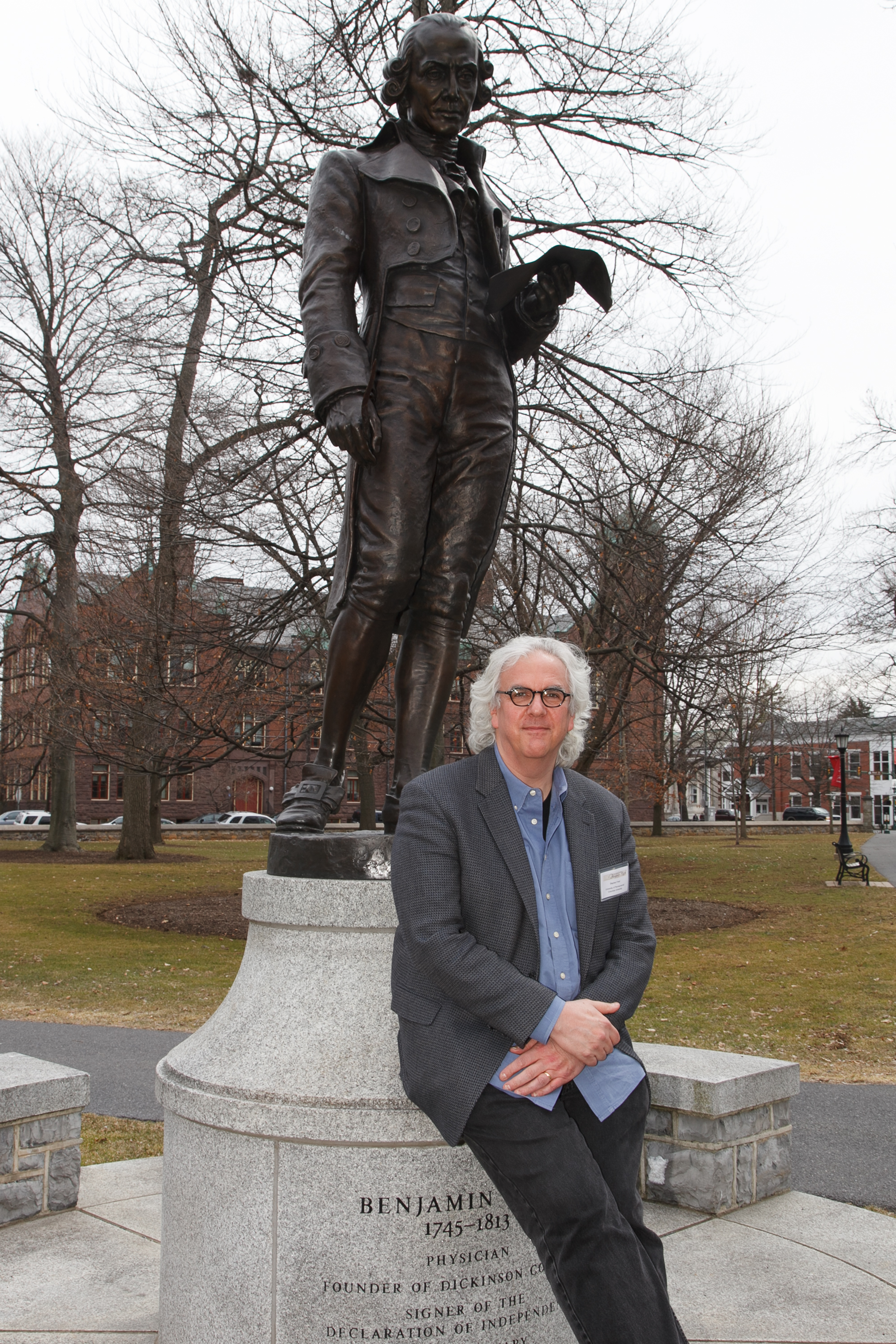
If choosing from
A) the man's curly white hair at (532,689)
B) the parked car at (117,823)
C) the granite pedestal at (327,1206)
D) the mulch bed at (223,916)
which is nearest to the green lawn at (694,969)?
the mulch bed at (223,916)

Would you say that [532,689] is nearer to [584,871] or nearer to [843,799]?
[584,871]

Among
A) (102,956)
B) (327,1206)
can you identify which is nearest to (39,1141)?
(327,1206)

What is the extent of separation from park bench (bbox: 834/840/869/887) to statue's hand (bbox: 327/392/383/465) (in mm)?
18694

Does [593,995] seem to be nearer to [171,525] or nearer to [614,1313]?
[614,1313]

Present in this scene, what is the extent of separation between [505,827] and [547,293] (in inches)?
87.9

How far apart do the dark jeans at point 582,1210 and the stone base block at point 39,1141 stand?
2467mm

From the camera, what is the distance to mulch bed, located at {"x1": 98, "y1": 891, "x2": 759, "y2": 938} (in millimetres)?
14109

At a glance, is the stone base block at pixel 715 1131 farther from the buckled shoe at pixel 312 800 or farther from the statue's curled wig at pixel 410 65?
the statue's curled wig at pixel 410 65

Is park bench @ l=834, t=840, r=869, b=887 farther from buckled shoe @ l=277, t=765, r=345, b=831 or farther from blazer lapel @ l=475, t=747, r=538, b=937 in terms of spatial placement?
blazer lapel @ l=475, t=747, r=538, b=937

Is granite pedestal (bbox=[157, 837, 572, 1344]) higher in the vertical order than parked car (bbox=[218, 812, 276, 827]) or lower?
higher

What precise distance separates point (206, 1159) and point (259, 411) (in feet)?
32.5

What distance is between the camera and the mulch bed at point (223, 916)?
14.1 m

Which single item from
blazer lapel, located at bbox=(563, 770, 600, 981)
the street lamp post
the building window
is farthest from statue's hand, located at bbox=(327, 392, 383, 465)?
the street lamp post

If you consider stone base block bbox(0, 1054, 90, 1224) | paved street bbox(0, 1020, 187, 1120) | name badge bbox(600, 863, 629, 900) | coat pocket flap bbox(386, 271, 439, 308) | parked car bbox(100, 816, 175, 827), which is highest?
coat pocket flap bbox(386, 271, 439, 308)
